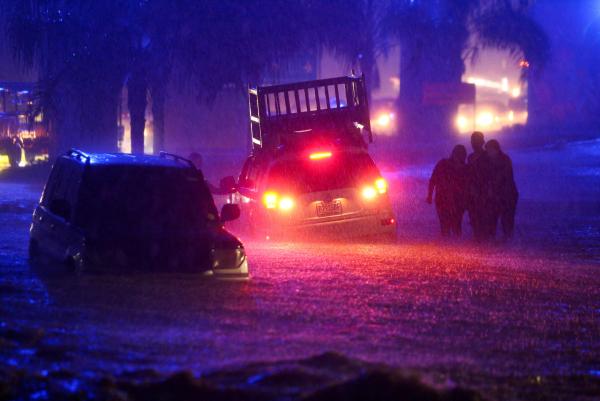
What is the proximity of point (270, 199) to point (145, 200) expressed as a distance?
15.8ft

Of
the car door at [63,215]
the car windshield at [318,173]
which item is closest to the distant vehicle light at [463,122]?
the car windshield at [318,173]

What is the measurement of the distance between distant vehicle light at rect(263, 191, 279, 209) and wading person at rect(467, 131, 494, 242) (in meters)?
3.36

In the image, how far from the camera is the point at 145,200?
10758 mm

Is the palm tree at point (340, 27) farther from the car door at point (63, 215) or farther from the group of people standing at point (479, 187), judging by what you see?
the car door at point (63, 215)

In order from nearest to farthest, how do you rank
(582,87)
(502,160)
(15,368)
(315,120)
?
(15,368)
(502,160)
(315,120)
(582,87)

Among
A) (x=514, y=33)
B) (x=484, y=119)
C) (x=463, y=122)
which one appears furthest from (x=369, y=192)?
(x=484, y=119)

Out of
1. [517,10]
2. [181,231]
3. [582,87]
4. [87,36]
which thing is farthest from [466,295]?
[582,87]

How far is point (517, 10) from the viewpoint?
160 ft

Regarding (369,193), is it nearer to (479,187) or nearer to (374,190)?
(374,190)

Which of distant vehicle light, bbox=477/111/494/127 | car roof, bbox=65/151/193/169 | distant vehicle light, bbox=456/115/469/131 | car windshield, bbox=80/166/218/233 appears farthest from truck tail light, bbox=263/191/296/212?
distant vehicle light, bbox=477/111/494/127

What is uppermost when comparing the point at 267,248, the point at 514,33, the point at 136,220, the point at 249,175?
the point at 514,33

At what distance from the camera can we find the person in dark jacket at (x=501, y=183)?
16672mm

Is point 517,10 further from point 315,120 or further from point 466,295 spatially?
point 466,295

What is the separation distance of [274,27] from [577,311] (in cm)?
1991
